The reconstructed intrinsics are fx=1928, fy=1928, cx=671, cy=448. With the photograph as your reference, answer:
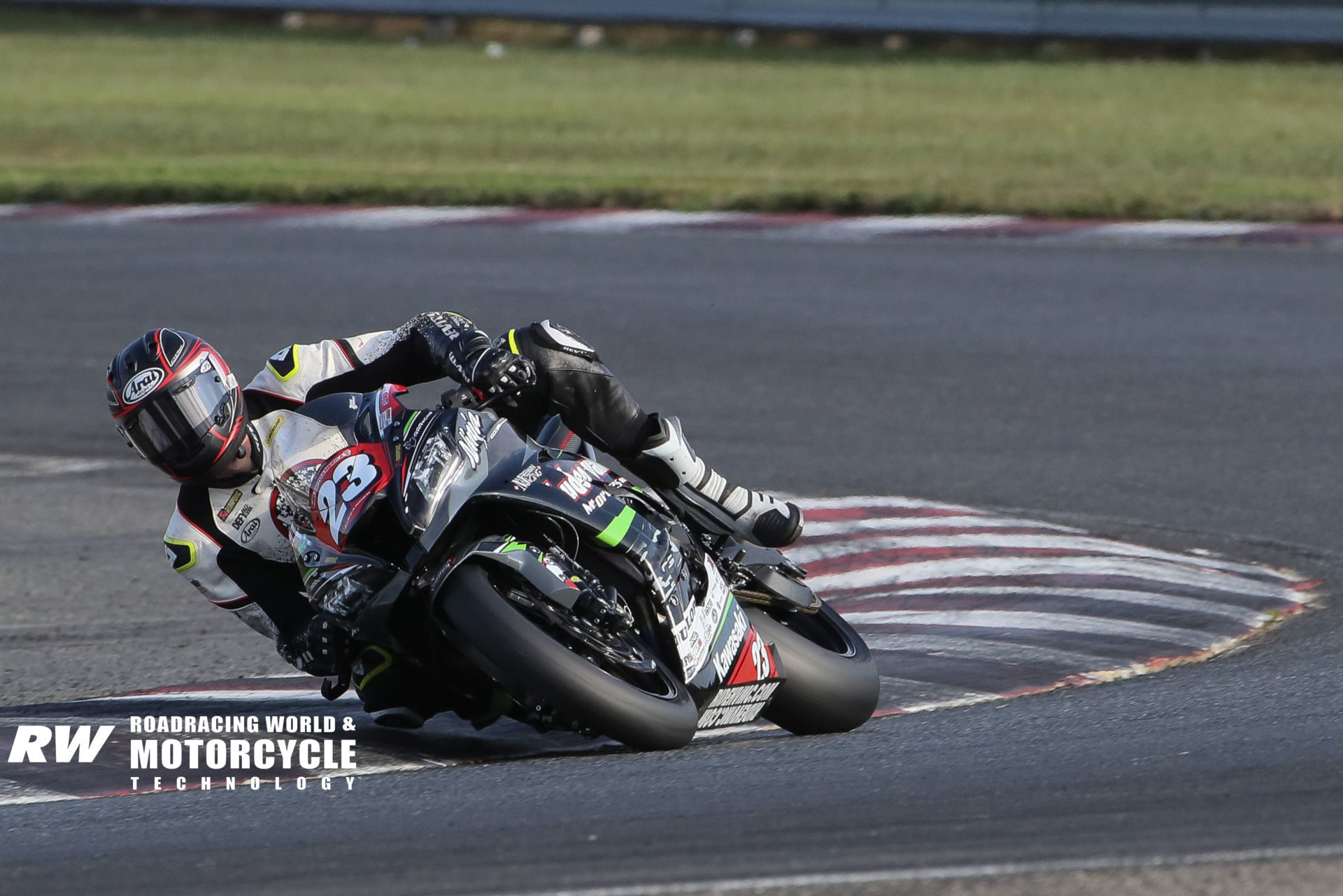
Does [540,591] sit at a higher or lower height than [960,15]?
higher

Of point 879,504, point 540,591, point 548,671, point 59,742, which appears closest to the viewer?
point 548,671

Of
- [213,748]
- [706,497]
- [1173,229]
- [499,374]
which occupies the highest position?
[499,374]

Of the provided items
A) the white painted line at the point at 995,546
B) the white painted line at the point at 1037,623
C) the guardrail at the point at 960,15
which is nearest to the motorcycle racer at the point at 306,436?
the white painted line at the point at 1037,623

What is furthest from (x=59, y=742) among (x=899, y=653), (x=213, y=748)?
(x=899, y=653)

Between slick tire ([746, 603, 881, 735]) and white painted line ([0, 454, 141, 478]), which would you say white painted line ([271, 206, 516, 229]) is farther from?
slick tire ([746, 603, 881, 735])

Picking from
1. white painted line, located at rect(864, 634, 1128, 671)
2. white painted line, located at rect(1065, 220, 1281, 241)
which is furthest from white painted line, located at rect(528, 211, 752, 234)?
white painted line, located at rect(864, 634, 1128, 671)

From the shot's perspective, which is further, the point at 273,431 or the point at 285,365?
the point at 285,365

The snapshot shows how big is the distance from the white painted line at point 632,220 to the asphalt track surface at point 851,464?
41 cm

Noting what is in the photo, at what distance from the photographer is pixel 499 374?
4.93 metres

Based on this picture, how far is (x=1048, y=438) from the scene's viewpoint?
29.9 feet

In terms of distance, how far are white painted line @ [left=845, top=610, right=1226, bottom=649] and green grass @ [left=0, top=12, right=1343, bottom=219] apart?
30.3ft

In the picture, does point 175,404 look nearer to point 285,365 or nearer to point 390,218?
point 285,365

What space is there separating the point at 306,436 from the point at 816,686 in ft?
5.14

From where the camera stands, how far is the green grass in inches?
666
